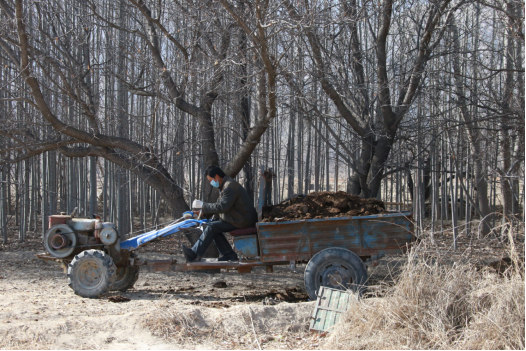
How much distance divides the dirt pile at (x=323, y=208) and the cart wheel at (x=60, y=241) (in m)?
2.65

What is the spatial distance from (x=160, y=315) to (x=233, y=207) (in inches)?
75.9

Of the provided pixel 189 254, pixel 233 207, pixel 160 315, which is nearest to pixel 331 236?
pixel 233 207

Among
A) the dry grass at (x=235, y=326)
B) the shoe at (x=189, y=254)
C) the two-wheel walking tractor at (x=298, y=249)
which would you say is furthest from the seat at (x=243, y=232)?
the dry grass at (x=235, y=326)

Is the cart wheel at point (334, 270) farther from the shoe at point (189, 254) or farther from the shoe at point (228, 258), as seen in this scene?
the shoe at point (189, 254)

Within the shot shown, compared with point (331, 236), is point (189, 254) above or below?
below

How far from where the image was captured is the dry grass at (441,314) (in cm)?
387

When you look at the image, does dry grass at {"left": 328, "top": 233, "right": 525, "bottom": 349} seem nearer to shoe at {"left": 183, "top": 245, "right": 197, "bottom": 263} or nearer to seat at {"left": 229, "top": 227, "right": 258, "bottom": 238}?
seat at {"left": 229, "top": 227, "right": 258, "bottom": 238}

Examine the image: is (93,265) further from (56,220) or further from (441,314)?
(441,314)

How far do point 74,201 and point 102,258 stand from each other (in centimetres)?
747

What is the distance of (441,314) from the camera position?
164 inches

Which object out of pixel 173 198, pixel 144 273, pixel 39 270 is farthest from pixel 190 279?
pixel 39 270

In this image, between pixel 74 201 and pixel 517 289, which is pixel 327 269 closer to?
pixel 517 289

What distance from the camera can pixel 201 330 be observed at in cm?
453

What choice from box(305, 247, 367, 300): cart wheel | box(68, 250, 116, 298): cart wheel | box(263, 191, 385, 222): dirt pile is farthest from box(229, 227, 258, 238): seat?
box(68, 250, 116, 298): cart wheel
